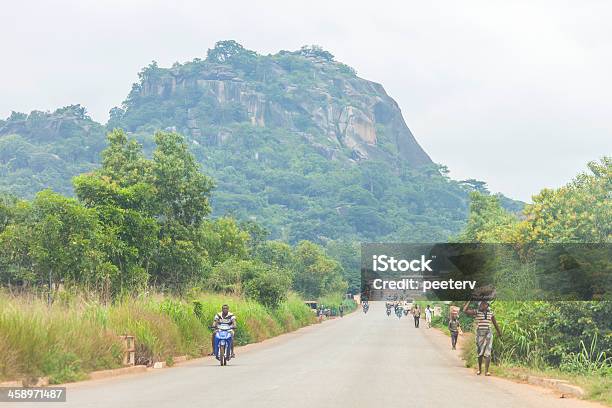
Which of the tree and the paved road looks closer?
the paved road

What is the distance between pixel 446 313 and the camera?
5953cm

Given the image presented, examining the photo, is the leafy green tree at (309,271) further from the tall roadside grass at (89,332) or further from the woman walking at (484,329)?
the woman walking at (484,329)

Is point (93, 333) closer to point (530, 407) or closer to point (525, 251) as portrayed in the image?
point (530, 407)

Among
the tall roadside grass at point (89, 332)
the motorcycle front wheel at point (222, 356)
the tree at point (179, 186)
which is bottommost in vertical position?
the motorcycle front wheel at point (222, 356)

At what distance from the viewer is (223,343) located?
2417 centimetres

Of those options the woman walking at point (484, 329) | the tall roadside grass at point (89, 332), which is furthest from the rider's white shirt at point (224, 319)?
the woman walking at point (484, 329)

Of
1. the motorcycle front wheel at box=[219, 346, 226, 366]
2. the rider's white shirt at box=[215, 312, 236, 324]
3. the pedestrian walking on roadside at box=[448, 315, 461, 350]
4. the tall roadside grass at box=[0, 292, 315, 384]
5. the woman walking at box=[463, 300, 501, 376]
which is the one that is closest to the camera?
the tall roadside grass at box=[0, 292, 315, 384]

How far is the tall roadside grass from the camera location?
53.9 feet

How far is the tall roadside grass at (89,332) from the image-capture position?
16422 mm

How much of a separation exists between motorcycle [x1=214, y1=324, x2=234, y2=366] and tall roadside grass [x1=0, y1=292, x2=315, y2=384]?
4.54ft

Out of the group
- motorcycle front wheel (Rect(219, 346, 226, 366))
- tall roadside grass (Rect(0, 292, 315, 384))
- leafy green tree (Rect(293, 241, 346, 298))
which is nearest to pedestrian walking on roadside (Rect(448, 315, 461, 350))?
tall roadside grass (Rect(0, 292, 315, 384))

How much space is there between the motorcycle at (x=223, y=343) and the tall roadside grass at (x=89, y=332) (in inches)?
54.4

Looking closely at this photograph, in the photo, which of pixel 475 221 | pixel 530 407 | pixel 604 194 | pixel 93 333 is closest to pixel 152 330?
pixel 93 333

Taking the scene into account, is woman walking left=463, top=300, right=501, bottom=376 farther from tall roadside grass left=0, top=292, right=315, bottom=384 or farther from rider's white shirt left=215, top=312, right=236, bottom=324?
tall roadside grass left=0, top=292, right=315, bottom=384
